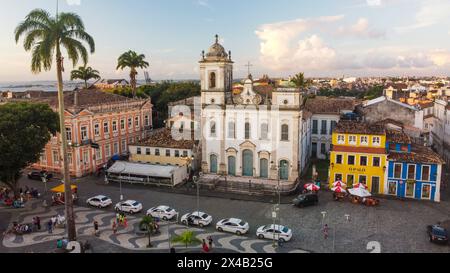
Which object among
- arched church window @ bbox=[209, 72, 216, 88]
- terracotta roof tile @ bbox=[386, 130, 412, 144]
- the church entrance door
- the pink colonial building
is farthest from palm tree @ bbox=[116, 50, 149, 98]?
terracotta roof tile @ bbox=[386, 130, 412, 144]

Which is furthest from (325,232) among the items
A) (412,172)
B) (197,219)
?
(412,172)

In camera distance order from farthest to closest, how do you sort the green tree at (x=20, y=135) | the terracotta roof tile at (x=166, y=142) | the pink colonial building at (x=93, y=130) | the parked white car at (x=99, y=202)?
the terracotta roof tile at (x=166, y=142)
the pink colonial building at (x=93, y=130)
the parked white car at (x=99, y=202)
the green tree at (x=20, y=135)

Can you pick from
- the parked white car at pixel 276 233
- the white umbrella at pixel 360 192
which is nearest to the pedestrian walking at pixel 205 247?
the parked white car at pixel 276 233

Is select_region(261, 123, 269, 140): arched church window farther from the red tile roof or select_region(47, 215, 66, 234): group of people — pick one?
select_region(47, 215, 66, 234): group of people

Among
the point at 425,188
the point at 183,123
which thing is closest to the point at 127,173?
the point at 183,123

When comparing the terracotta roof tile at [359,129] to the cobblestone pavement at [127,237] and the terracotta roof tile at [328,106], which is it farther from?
the cobblestone pavement at [127,237]

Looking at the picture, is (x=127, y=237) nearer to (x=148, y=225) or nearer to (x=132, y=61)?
(x=148, y=225)
